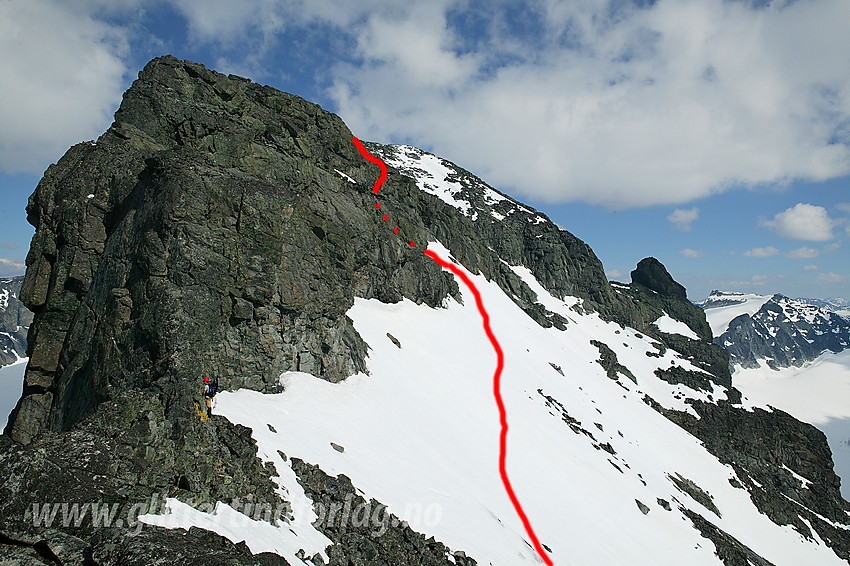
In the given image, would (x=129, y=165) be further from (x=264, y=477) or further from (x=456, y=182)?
(x=456, y=182)

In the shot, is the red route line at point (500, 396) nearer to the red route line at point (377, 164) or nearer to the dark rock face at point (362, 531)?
the dark rock face at point (362, 531)

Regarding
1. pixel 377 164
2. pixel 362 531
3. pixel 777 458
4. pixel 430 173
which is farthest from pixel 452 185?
pixel 362 531

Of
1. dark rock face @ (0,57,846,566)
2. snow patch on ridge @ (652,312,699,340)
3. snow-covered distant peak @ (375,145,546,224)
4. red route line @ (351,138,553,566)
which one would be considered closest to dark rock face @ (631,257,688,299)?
snow patch on ridge @ (652,312,699,340)

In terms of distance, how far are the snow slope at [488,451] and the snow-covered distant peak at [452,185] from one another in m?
56.0

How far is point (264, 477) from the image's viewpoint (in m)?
13.6

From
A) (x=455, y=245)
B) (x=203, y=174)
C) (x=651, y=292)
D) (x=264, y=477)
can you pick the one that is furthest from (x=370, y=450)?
(x=651, y=292)

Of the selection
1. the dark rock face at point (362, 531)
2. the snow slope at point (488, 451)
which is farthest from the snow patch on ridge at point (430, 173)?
the dark rock face at point (362, 531)

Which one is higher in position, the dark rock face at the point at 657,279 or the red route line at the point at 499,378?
the dark rock face at the point at 657,279

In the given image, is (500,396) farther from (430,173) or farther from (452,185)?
(430,173)

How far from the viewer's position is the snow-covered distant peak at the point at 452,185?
119 meters

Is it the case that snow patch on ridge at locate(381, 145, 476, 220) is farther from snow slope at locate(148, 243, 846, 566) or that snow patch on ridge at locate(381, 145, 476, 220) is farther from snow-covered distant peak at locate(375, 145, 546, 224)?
snow slope at locate(148, 243, 846, 566)

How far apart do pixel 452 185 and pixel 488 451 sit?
110671 mm

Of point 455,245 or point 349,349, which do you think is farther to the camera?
point 455,245

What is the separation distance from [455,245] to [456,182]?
67.3 m
